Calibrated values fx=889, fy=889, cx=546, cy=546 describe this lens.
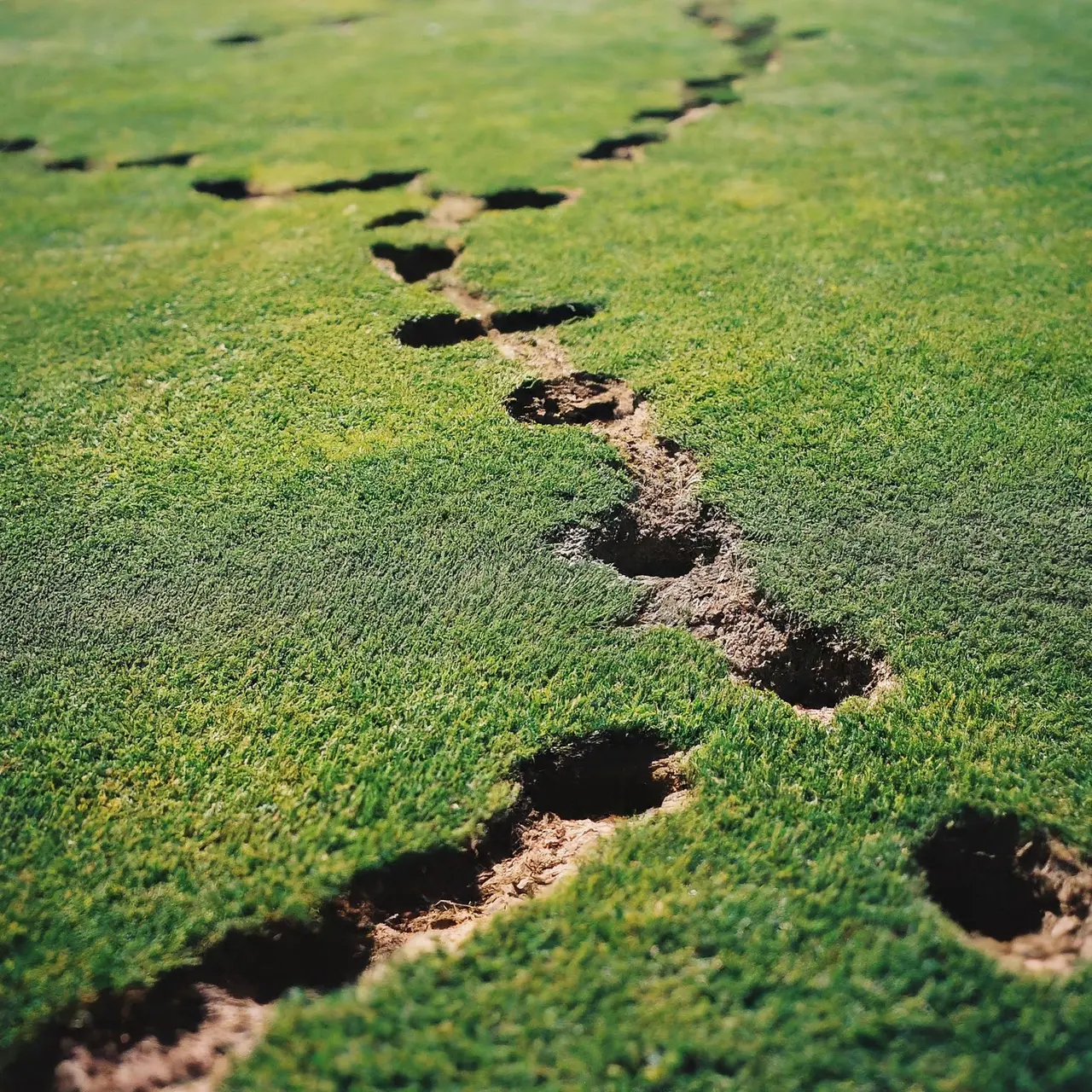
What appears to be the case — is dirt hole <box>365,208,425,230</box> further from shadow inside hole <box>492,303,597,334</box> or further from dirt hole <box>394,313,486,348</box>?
shadow inside hole <box>492,303,597,334</box>

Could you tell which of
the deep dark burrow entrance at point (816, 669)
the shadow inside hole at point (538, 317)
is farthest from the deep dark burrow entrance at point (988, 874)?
the shadow inside hole at point (538, 317)

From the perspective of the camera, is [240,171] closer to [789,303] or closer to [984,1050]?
[789,303]

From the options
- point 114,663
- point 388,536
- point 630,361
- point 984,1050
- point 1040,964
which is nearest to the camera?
point 984,1050

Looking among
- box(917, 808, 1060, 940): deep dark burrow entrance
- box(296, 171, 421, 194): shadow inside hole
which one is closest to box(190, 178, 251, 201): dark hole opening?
box(296, 171, 421, 194): shadow inside hole

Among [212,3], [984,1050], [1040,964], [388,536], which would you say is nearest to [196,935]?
[388,536]

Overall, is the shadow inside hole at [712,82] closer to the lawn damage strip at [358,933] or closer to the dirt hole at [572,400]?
the dirt hole at [572,400]

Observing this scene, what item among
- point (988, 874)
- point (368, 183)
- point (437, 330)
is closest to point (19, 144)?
point (368, 183)

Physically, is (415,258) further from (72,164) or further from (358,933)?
(358,933)
